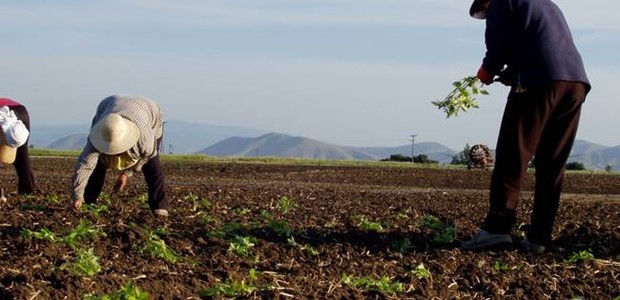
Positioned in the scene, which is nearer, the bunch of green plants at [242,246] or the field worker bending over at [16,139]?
the bunch of green plants at [242,246]

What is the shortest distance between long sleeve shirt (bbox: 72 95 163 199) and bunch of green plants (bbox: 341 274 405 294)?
3949 mm

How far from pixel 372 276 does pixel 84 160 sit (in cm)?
403

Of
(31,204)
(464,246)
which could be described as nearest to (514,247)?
(464,246)

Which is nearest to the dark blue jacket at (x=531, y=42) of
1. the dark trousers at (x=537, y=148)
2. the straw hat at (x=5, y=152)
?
the dark trousers at (x=537, y=148)

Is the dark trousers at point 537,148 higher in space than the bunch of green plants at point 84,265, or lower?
higher

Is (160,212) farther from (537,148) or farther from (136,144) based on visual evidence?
(537,148)

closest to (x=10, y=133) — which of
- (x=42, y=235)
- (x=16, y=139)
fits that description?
(x=16, y=139)

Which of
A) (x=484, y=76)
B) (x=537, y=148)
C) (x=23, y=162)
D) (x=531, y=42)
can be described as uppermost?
(x=531, y=42)

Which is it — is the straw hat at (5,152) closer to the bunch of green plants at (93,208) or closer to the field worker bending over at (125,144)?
the field worker bending over at (125,144)

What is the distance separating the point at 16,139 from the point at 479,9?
18.8 ft

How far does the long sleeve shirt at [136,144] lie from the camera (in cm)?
977

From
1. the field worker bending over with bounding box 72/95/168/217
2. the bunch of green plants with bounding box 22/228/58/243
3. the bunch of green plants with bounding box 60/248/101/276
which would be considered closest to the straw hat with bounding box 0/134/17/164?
the field worker bending over with bounding box 72/95/168/217

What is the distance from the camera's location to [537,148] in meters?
8.27

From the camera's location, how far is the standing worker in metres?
7.96
